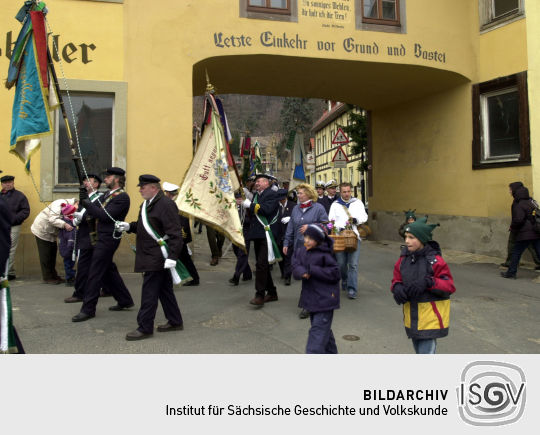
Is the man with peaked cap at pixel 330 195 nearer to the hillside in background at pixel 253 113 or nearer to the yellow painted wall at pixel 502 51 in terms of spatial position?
the yellow painted wall at pixel 502 51

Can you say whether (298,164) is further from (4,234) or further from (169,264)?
(4,234)

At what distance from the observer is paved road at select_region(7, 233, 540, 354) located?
5121 millimetres

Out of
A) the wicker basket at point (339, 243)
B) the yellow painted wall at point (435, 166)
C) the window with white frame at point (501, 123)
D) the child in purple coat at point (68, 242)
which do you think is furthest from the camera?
the yellow painted wall at point (435, 166)

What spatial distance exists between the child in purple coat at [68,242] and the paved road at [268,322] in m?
0.33

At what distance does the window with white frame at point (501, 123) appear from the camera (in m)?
10.5

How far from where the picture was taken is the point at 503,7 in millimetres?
Answer: 11250

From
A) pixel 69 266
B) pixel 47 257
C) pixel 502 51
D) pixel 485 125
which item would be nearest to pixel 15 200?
pixel 47 257

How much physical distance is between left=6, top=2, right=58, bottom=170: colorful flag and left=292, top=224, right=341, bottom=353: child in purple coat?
366 cm

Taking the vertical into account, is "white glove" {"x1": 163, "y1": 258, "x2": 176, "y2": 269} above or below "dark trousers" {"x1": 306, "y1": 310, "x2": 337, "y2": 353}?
above

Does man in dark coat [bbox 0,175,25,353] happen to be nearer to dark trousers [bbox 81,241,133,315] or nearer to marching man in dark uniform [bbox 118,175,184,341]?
marching man in dark uniform [bbox 118,175,184,341]

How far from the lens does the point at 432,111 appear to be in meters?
13.1

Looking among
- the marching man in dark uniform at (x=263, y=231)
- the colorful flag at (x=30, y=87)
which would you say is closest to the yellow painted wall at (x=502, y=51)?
the marching man in dark uniform at (x=263, y=231)

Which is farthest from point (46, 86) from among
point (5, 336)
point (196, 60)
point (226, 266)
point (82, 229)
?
point (226, 266)

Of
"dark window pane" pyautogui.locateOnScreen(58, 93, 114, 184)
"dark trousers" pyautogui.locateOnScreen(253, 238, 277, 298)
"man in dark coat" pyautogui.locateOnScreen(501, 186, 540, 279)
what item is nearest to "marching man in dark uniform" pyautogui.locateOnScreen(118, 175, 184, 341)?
"dark trousers" pyautogui.locateOnScreen(253, 238, 277, 298)
